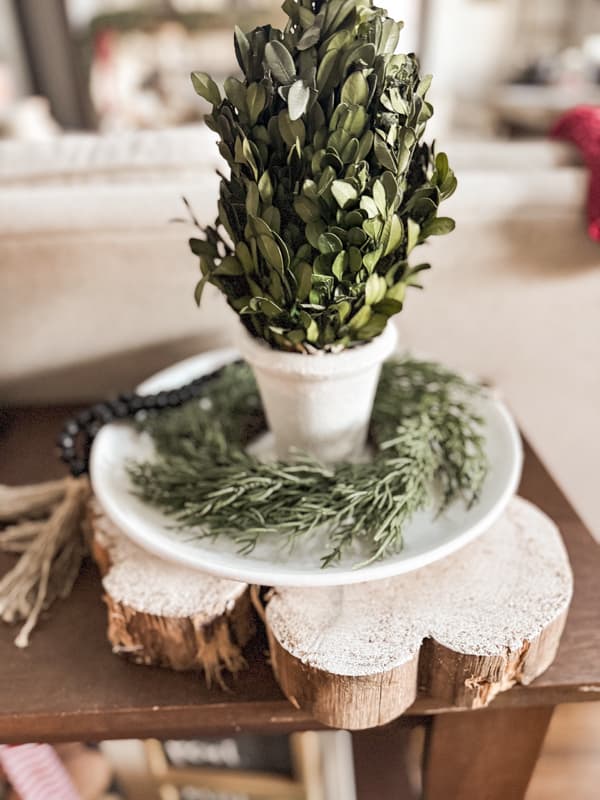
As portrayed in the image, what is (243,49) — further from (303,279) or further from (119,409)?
(119,409)

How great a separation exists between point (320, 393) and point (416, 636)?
20cm

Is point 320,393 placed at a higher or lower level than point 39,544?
higher

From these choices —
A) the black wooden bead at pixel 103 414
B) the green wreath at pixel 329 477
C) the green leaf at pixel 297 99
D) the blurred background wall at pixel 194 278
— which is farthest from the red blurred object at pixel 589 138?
the black wooden bead at pixel 103 414

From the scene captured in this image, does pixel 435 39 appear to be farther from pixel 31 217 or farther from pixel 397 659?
pixel 397 659

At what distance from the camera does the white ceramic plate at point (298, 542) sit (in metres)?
0.45

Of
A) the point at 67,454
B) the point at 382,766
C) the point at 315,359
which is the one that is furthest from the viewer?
the point at 382,766

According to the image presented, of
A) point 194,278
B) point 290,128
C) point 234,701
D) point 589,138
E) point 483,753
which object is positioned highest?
point 290,128

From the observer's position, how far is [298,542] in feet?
1.61

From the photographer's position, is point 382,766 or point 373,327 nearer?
point 373,327

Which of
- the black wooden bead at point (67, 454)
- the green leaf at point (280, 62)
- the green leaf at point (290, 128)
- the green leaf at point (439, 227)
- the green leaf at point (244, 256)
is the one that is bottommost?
the black wooden bead at point (67, 454)

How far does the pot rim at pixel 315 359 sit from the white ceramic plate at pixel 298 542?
5.2 inches

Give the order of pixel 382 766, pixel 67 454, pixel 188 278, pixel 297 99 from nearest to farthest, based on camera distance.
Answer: pixel 297 99
pixel 67 454
pixel 188 278
pixel 382 766

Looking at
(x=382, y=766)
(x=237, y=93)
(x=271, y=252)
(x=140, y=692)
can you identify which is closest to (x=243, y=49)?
(x=237, y=93)

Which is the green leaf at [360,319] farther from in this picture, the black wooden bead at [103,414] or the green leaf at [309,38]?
the black wooden bead at [103,414]
